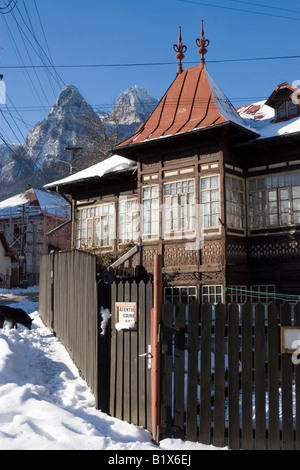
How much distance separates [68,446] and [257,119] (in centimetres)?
1580

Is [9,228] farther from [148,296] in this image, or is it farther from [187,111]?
[148,296]

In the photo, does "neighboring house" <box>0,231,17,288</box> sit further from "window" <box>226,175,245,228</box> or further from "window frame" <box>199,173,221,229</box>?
"window" <box>226,175,245,228</box>

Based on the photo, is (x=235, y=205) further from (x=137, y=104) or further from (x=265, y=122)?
(x=137, y=104)

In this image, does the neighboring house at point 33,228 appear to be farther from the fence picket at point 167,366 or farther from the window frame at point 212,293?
the fence picket at point 167,366

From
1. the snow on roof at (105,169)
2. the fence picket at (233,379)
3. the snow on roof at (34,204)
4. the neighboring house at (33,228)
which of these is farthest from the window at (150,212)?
the snow on roof at (34,204)

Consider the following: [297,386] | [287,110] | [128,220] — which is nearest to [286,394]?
[297,386]

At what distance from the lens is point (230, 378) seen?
538cm

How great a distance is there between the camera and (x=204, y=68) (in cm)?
1742

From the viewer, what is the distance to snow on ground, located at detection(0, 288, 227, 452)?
4.60m

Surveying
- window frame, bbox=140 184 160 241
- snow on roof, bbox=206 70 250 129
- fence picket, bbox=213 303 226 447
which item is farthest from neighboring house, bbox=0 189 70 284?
fence picket, bbox=213 303 226 447

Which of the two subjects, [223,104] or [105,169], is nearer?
[223,104]

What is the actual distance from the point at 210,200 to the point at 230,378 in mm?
9884

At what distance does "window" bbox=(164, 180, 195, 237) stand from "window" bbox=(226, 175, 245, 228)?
1.20 m
